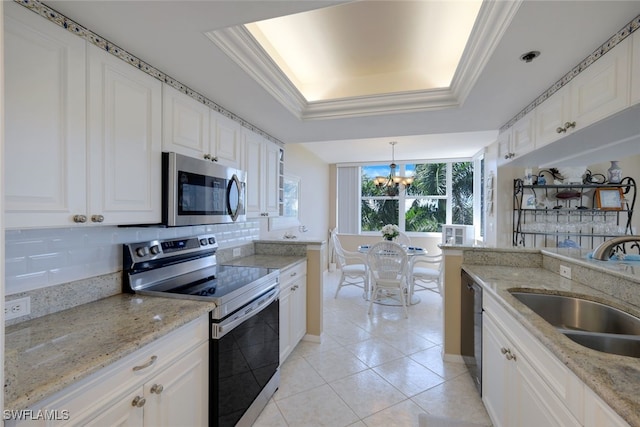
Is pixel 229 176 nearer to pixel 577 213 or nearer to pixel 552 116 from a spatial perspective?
pixel 552 116

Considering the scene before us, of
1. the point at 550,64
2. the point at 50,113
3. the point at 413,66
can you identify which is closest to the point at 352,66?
the point at 413,66

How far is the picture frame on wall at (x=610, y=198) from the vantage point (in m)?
3.35

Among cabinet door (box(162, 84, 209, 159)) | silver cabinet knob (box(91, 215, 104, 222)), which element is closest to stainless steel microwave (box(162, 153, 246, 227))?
cabinet door (box(162, 84, 209, 159))

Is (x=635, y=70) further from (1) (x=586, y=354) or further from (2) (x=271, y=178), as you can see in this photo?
(2) (x=271, y=178)

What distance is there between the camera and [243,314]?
1661 millimetres

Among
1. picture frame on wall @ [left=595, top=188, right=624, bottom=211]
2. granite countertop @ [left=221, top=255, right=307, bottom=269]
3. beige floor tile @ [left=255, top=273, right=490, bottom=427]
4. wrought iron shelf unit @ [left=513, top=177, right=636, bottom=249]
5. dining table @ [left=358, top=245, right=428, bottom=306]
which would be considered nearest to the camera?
beige floor tile @ [left=255, top=273, right=490, bottom=427]

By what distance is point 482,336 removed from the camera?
1.90m

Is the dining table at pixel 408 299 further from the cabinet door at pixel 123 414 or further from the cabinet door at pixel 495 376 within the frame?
the cabinet door at pixel 123 414

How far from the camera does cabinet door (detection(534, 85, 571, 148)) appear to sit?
1.70 metres

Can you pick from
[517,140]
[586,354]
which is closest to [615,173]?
[517,140]

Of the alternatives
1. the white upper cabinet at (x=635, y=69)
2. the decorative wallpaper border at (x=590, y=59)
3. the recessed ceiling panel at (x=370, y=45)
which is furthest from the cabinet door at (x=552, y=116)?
the recessed ceiling panel at (x=370, y=45)

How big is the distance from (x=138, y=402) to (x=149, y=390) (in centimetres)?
6

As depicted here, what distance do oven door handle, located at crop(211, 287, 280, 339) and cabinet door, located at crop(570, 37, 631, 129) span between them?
2.15 m

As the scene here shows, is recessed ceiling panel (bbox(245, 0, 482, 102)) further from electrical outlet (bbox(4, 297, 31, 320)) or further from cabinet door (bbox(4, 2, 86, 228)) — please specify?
electrical outlet (bbox(4, 297, 31, 320))
